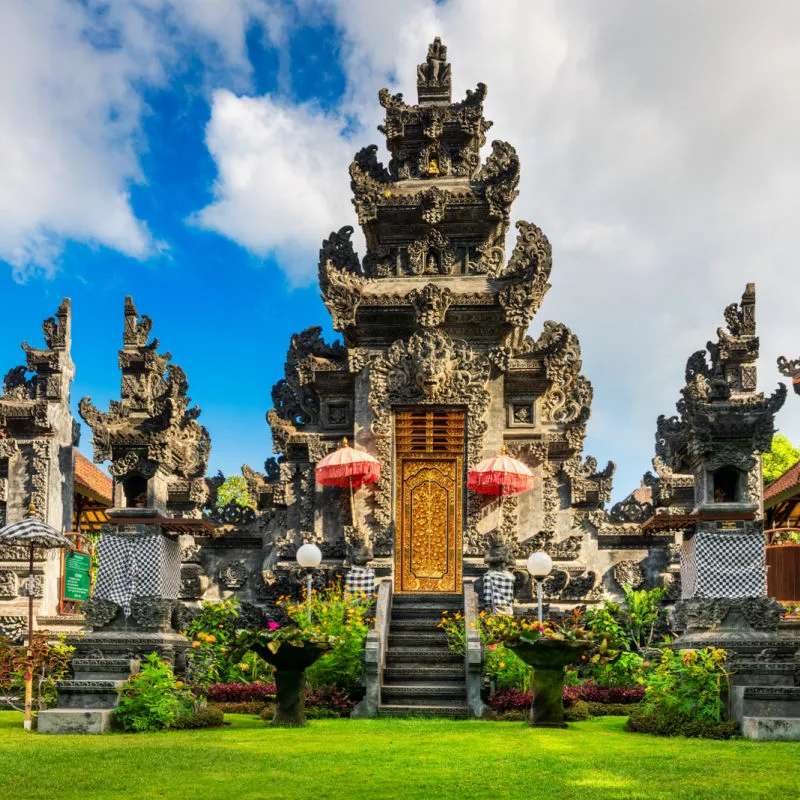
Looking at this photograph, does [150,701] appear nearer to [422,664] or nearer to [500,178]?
[422,664]

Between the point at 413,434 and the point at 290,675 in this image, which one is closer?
the point at 290,675

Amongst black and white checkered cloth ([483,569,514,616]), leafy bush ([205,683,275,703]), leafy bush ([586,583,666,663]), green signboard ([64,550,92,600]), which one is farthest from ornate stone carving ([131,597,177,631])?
green signboard ([64,550,92,600])

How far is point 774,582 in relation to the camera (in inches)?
826

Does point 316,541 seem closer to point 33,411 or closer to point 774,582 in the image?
point 33,411

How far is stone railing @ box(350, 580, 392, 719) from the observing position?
1430cm

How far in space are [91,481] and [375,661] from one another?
14.7m

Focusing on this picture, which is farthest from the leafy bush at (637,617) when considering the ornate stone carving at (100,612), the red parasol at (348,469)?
the ornate stone carving at (100,612)

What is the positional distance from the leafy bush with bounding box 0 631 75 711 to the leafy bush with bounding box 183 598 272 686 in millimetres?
1750

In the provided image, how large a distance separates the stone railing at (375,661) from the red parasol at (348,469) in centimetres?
260

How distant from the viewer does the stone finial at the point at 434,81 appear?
22875 mm

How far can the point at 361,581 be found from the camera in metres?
18.2

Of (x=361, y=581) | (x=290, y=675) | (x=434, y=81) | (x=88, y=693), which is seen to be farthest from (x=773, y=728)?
(x=434, y=81)

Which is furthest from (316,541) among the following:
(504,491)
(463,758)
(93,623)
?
(463,758)

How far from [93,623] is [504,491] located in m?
7.94
